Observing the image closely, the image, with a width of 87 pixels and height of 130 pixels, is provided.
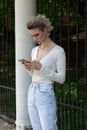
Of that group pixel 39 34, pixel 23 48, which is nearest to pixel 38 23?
pixel 39 34

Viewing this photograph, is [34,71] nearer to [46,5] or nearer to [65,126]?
[65,126]

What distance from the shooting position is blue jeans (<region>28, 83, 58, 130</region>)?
3883 mm

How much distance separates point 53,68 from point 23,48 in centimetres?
213

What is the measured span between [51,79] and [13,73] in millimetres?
3373

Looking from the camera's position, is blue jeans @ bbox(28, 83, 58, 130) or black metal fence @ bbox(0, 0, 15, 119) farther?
black metal fence @ bbox(0, 0, 15, 119)

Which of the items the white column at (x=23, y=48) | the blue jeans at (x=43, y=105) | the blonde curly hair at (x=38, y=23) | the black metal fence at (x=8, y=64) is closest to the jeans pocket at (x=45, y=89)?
the blue jeans at (x=43, y=105)

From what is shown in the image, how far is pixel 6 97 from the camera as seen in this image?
24.2 feet

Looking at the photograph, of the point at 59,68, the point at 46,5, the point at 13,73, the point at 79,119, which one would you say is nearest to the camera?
the point at 59,68

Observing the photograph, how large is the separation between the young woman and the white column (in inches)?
78.7

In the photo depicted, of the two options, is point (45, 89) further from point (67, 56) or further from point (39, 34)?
point (67, 56)

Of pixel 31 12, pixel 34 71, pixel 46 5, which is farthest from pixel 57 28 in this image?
pixel 34 71

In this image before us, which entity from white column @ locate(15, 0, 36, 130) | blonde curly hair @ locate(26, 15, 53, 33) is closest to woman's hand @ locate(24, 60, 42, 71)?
blonde curly hair @ locate(26, 15, 53, 33)

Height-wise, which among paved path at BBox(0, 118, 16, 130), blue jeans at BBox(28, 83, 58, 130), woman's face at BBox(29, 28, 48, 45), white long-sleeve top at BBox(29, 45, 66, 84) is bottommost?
paved path at BBox(0, 118, 16, 130)

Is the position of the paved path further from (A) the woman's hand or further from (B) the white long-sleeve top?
(A) the woman's hand
